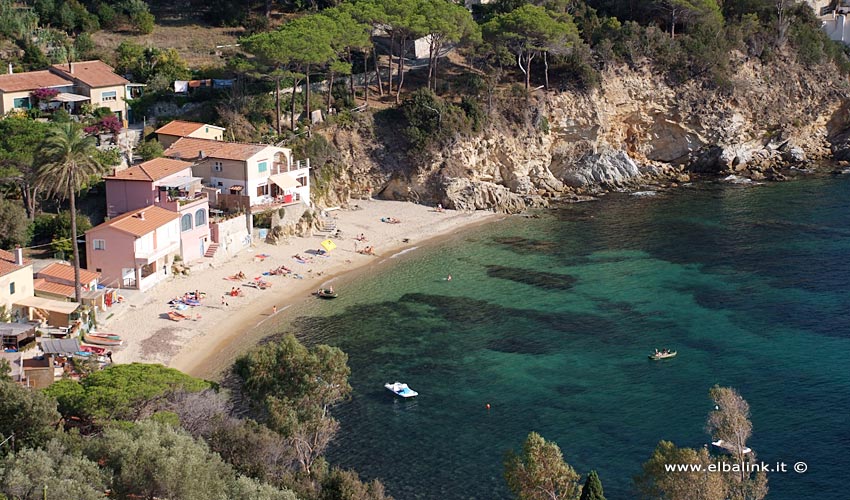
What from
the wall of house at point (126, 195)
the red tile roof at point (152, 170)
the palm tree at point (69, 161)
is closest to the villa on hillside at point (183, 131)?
the red tile roof at point (152, 170)

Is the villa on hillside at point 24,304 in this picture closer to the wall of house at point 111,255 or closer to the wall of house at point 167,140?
the wall of house at point 111,255

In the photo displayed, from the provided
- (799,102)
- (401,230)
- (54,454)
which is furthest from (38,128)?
(799,102)

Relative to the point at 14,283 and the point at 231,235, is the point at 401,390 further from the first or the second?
the point at 231,235

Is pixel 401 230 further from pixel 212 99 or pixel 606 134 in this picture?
pixel 606 134

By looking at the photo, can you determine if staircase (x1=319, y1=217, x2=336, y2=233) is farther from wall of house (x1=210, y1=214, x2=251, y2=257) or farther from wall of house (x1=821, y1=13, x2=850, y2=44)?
wall of house (x1=821, y1=13, x2=850, y2=44)

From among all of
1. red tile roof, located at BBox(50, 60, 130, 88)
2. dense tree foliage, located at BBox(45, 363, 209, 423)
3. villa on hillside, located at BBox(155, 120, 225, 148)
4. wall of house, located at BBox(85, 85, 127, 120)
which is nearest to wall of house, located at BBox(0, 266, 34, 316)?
dense tree foliage, located at BBox(45, 363, 209, 423)

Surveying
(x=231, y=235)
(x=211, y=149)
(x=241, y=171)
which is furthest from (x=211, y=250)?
(x=211, y=149)
